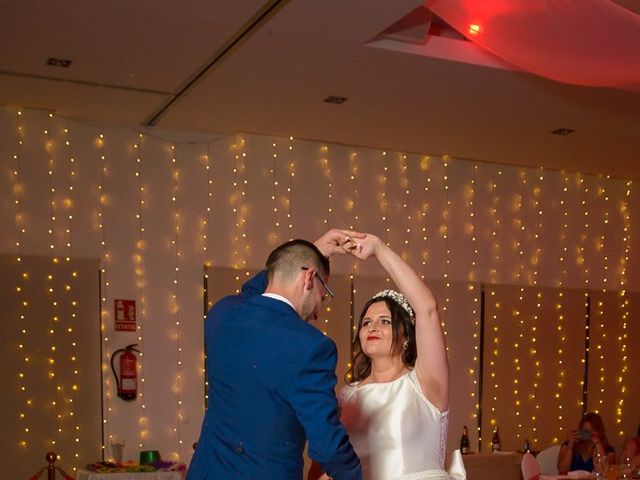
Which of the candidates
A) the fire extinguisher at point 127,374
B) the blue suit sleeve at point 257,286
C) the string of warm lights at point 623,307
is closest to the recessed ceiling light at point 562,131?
the string of warm lights at point 623,307

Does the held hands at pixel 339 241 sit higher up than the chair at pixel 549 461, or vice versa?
the held hands at pixel 339 241

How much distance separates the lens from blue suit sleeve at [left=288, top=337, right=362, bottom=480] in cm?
286

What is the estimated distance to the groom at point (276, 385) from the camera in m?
2.91

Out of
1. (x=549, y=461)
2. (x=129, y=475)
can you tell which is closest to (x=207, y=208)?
(x=129, y=475)

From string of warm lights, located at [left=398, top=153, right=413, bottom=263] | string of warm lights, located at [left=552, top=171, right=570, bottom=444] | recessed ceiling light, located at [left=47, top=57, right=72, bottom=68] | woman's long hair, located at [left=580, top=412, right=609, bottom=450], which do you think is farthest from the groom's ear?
string of warm lights, located at [left=552, top=171, right=570, bottom=444]

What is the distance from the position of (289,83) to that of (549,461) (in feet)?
12.4

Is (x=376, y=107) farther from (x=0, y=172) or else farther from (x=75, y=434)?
(x=75, y=434)

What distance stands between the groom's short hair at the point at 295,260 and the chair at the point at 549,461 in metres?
5.31

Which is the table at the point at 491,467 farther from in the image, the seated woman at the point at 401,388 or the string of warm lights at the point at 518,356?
the seated woman at the point at 401,388

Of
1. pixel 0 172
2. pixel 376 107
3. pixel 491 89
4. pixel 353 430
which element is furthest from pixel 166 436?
pixel 353 430

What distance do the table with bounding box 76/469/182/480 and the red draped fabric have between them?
363cm

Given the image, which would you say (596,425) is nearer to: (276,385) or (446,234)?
(446,234)

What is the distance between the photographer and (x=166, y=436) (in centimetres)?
759

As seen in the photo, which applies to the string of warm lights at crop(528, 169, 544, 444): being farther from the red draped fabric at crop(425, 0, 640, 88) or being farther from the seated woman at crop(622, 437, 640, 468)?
the red draped fabric at crop(425, 0, 640, 88)
